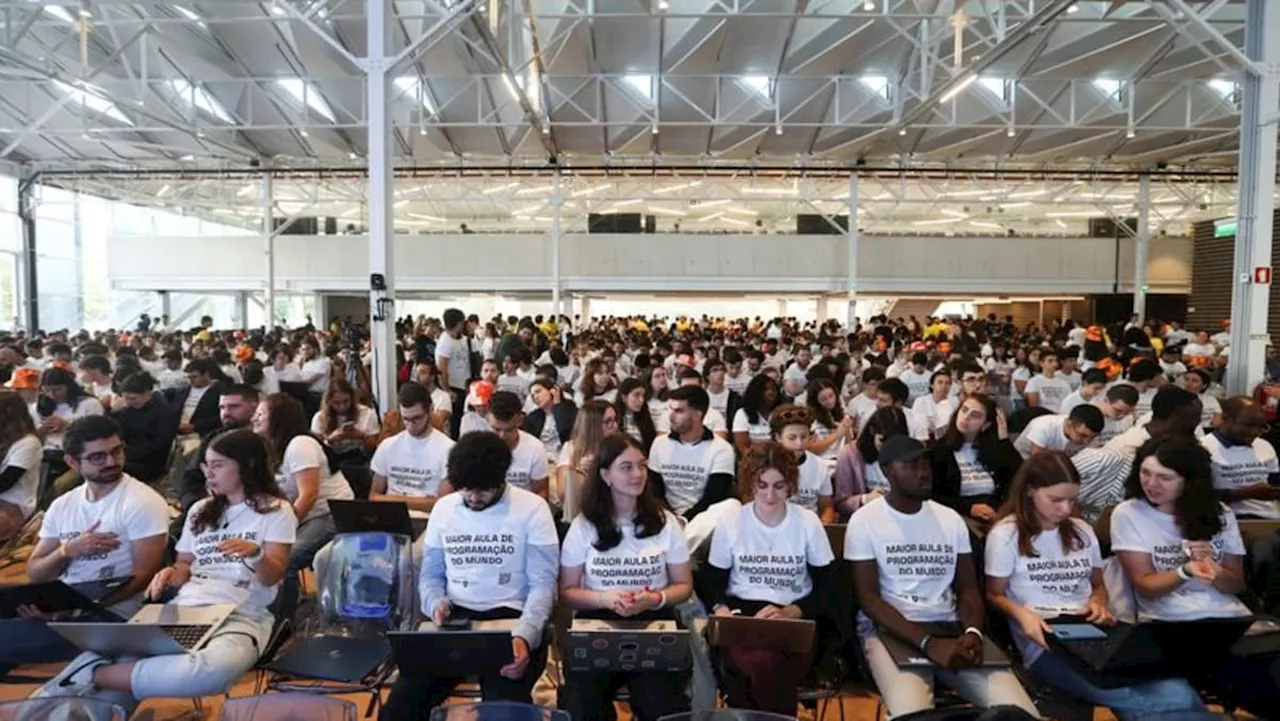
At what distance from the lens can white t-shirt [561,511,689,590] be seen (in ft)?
10.8

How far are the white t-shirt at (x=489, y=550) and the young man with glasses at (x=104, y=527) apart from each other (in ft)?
4.44

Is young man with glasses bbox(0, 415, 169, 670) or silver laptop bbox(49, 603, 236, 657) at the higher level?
young man with glasses bbox(0, 415, 169, 670)

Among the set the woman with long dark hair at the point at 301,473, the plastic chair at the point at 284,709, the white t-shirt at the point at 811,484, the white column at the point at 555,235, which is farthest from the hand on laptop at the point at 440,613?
the white column at the point at 555,235

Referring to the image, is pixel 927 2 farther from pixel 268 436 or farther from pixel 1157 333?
pixel 268 436

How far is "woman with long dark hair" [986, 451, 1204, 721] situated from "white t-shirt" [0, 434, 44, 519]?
5242mm

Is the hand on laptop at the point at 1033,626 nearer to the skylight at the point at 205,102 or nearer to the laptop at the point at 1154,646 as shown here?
the laptop at the point at 1154,646

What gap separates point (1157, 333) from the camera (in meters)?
16.7

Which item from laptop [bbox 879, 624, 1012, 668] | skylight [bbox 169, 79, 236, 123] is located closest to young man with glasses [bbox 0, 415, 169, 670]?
laptop [bbox 879, 624, 1012, 668]

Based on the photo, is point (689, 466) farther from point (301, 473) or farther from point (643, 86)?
point (643, 86)

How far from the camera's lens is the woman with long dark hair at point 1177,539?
3377 mm


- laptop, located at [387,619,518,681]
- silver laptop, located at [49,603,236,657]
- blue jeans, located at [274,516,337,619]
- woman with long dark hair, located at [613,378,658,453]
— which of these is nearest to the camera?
laptop, located at [387,619,518,681]

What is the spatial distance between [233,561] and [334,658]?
0.63 meters

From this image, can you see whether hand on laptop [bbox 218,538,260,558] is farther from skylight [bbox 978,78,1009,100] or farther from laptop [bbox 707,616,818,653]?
skylight [bbox 978,78,1009,100]

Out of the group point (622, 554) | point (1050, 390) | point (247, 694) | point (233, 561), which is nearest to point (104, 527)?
point (233, 561)
